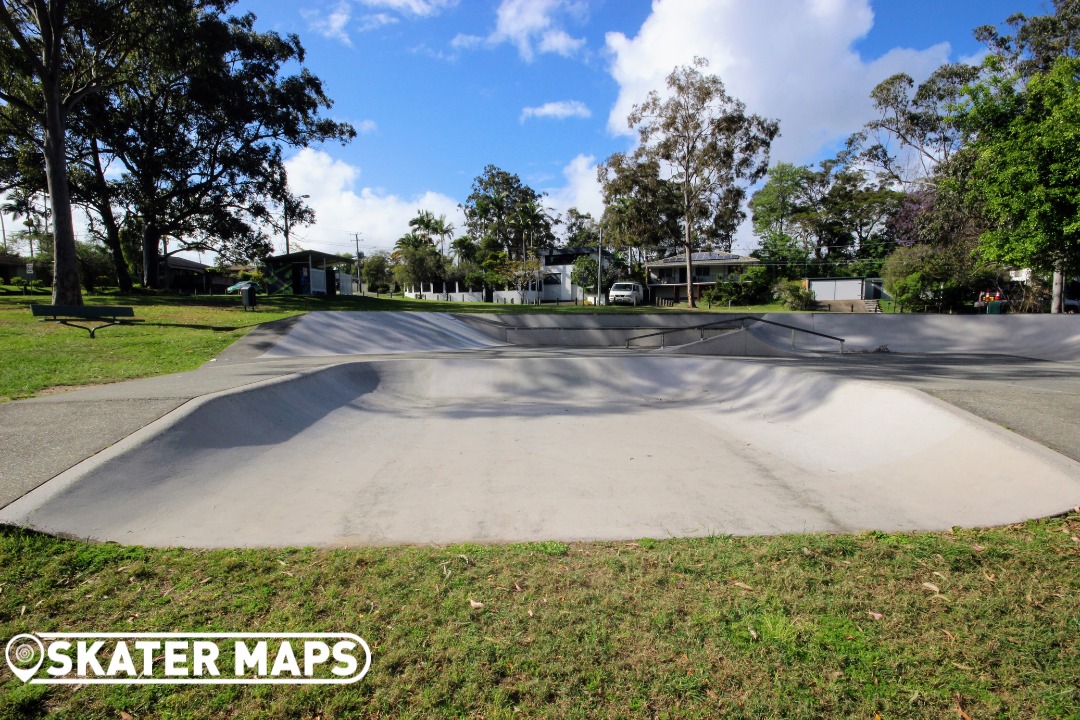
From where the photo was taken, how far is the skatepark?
4.19m

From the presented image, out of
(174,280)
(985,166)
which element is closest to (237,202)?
(174,280)

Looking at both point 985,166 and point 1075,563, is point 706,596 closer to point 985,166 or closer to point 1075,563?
point 1075,563

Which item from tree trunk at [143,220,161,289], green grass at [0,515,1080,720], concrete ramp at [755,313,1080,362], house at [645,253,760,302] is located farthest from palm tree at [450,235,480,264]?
green grass at [0,515,1080,720]

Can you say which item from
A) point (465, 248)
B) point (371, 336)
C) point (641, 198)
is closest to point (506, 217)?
point (465, 248)

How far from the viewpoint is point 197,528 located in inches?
156

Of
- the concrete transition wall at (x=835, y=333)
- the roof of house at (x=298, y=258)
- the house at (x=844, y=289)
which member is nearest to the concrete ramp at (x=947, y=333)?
the concrete transition wall at (x=835, y=333)

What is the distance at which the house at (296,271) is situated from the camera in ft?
115

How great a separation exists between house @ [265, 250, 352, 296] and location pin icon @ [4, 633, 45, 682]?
34.3 m

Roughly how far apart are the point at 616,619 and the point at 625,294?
44.3 meters

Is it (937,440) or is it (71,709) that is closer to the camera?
(71,709)

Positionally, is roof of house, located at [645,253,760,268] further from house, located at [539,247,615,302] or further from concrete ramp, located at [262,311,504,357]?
concrete ramp, located at [262,311,504,357]

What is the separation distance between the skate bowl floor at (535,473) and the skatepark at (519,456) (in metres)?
0.03

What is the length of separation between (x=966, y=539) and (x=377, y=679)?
405 centimetres

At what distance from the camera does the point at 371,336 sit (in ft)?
56.1
